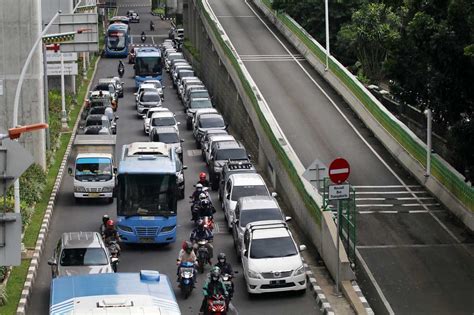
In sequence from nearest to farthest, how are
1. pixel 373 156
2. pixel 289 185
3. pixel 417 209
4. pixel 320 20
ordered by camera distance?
pixel 417 209
pixel 289 185
pixel 373 156
pixel 320 20

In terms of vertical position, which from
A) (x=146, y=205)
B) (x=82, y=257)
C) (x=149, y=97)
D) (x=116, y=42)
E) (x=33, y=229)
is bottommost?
(x=33, y=229)

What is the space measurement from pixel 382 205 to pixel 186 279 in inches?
388

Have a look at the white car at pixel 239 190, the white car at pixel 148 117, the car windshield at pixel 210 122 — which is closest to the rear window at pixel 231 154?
the white car at pixel 239 190

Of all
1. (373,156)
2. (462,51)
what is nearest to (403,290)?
(462,51)

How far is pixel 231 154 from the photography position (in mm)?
42094

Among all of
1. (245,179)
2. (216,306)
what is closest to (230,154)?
(245,179)

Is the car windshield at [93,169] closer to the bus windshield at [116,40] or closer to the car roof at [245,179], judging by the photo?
the car roof at [245,179]

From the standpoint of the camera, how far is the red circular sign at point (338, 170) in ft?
88.1

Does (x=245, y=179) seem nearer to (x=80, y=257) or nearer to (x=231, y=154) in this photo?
(x=231, y=154)

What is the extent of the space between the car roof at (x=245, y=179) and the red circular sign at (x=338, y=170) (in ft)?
29.2

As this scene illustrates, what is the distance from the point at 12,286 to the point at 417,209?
13.7 m

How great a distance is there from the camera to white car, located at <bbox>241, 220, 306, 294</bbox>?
27234mm

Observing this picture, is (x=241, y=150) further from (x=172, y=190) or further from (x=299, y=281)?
(x=299, y=281)

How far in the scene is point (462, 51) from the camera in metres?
29.2
